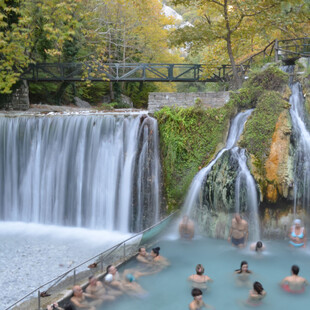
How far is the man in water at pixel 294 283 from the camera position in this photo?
7230 mm

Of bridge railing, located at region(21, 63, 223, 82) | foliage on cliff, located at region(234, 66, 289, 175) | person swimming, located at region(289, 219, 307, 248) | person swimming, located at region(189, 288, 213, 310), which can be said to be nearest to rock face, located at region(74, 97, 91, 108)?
bridge railing, located at region(21, 63, 223, 82)

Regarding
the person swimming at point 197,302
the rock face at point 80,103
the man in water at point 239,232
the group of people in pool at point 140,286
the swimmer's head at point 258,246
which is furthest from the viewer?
the rock face at point 80,103

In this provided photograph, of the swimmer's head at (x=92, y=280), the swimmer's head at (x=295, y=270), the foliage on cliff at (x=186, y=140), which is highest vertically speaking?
the foliage on cliff at (x=186, y=140)

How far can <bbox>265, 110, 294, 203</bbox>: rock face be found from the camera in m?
10.2

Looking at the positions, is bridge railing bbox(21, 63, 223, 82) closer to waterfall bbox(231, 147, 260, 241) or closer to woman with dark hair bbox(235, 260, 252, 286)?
waterfall bbox(231, 147, 260, 241)

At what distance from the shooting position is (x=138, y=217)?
1162 cm

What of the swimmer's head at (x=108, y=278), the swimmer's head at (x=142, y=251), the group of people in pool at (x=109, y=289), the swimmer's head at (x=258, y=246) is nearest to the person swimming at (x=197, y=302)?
the group of people in pool at (x=109, y=289)

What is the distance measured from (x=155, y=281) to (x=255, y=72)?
891cm

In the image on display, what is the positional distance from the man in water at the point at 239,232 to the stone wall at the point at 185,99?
4.67 m

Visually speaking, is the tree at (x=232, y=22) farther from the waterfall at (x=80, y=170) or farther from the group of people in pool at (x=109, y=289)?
the group of people in pool at (x=109, y=289)

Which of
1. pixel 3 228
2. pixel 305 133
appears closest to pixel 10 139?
pixel 3 228

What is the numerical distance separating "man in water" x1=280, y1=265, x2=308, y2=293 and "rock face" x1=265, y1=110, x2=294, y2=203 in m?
3.09

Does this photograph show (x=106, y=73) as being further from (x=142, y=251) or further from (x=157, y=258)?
(x=157, y=258)

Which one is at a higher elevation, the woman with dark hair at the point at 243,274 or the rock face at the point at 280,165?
the rock face at the point at 280,165
